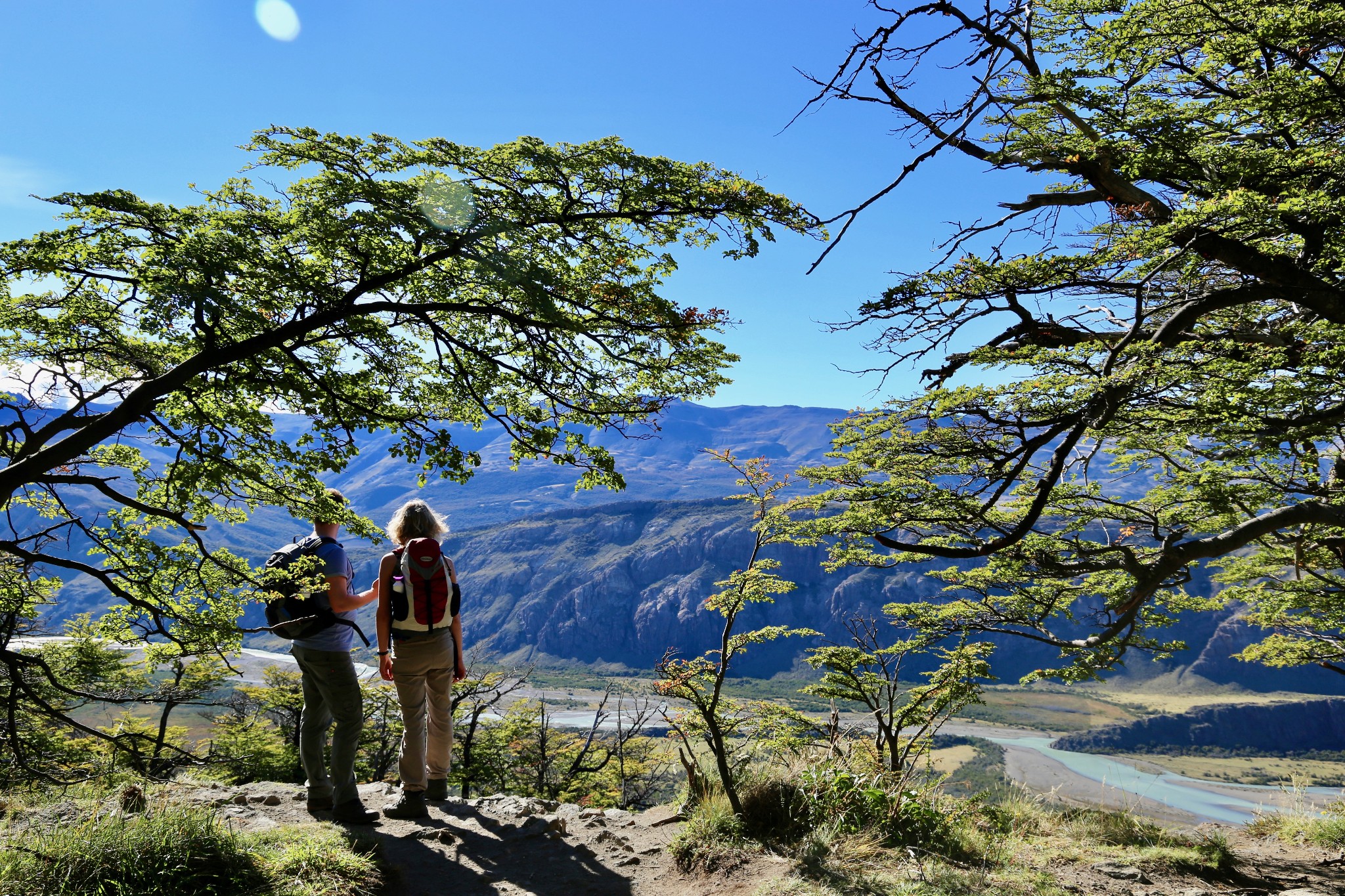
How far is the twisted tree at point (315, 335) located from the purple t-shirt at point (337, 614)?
330 mm

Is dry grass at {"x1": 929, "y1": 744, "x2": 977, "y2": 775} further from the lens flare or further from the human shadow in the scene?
the lens flare

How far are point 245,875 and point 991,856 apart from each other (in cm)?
463

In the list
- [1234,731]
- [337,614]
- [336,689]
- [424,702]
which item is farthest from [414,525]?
[1234,731]

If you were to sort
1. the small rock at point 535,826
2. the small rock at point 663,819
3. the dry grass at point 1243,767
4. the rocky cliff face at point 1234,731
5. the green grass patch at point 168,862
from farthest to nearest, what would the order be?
the rocky cliff face at point 1234,731 → the dry grass at point 1243,767 → the small rock at point 663,819 → the small rock at point 535,826 → the green grass patch at point 168,862

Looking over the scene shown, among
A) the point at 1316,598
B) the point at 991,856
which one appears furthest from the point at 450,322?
the point at 1316,598

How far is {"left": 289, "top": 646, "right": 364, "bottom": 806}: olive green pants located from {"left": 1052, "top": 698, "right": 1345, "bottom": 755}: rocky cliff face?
160220mm

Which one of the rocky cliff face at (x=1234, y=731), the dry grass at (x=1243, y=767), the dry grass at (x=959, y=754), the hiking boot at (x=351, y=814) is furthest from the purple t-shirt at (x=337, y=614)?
the rocky cliff face at (x=1234, y=731)

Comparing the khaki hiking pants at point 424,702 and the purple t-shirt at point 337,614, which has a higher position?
the purple t-shirt at point 337,614

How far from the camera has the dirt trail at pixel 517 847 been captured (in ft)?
14.5

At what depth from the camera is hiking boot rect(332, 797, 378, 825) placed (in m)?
5.05

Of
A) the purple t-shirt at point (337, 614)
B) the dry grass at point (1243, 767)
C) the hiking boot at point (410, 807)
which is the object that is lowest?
the dry grass at point (1243, 767)

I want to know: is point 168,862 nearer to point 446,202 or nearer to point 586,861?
point 586,861

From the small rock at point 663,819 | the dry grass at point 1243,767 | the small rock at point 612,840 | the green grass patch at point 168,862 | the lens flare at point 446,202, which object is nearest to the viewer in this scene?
the green grass patch at point 168,862

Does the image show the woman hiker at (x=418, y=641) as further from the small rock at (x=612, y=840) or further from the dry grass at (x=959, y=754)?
the dry grass at (x=959, y=754)
